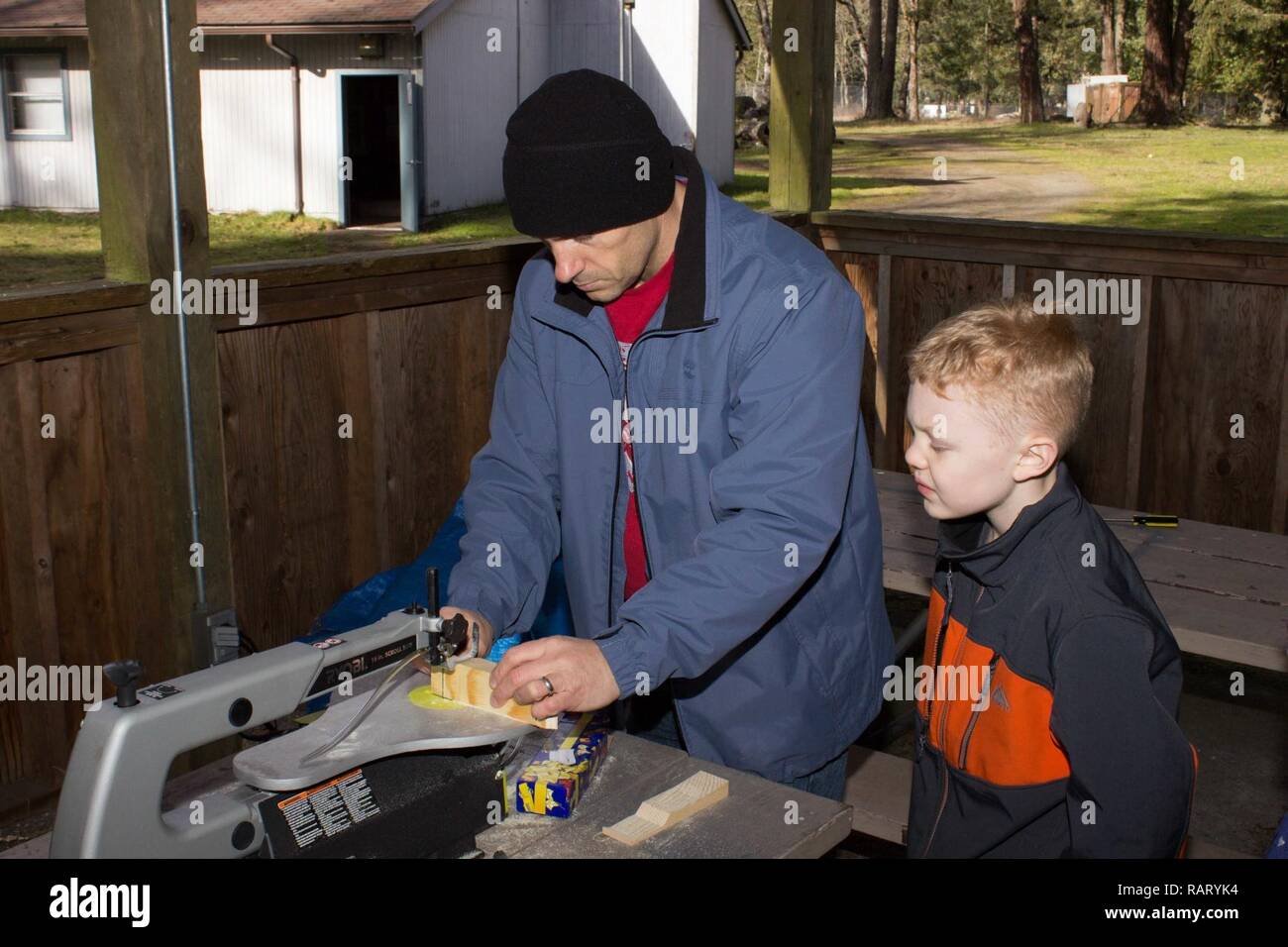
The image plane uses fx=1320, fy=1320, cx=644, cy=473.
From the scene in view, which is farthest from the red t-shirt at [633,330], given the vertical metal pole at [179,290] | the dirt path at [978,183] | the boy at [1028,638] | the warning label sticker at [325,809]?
the dirt path at [978,183]

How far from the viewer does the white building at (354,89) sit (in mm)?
17203

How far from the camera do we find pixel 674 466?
2320mm

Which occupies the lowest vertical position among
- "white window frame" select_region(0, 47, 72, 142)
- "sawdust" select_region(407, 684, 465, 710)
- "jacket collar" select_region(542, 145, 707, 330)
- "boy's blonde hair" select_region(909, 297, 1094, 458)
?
"sawdust" select_region(407, 684, 465, 710)

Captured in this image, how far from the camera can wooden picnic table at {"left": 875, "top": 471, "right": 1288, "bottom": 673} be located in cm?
323

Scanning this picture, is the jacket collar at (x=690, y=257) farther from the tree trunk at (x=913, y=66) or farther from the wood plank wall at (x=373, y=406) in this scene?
the tree trunk at (x=913, y=66)

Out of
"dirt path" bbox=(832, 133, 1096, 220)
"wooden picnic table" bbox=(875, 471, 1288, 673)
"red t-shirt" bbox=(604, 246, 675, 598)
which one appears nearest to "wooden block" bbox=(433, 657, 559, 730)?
"red t-shirt" bbox=(604, 246, 675, 598)

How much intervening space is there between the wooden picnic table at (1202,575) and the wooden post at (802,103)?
7.31 ft

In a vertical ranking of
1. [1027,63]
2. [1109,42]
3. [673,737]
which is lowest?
[673,737]

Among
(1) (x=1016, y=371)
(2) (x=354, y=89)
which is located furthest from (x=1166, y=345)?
(2) (x=354, y=89)

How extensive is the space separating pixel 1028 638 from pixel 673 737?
32.5 inches

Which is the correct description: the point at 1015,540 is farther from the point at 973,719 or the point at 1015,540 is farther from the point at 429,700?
the point at 429,700

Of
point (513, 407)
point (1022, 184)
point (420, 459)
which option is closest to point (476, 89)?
point (1022, 184)

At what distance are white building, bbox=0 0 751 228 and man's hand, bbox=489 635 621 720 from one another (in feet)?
49.7

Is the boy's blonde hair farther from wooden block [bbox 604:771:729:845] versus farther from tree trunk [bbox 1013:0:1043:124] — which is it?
tree trunk [bbox 1013:0:1043:124]
